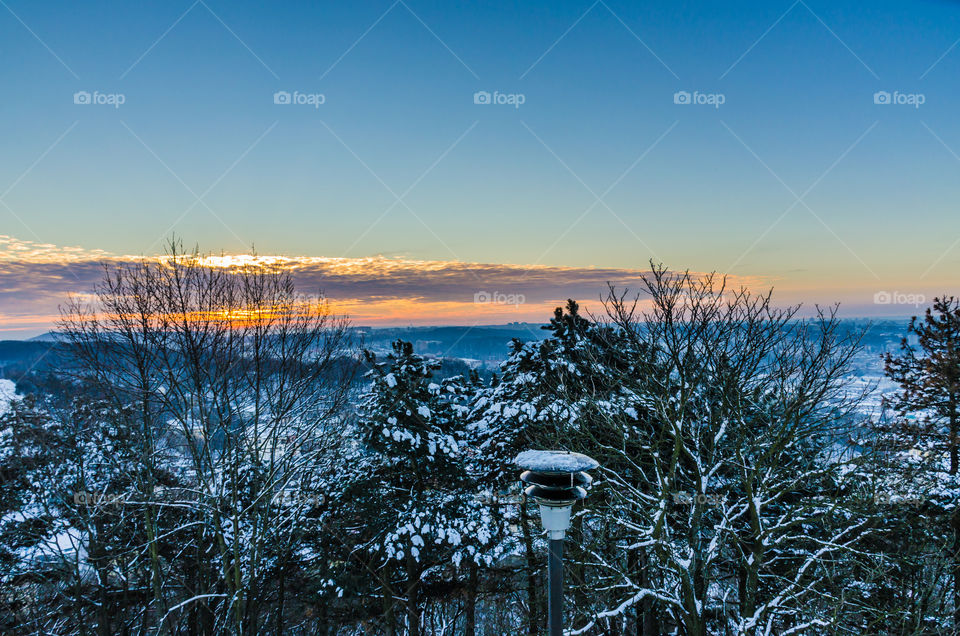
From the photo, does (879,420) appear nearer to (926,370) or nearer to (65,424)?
(926,370)

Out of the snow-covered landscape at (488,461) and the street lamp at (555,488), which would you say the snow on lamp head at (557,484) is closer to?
the street lamp at (555,488)

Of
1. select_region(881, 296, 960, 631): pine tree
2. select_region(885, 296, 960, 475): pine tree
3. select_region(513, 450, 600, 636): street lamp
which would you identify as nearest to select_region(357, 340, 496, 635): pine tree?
select_region(513, 450, 600, 636): street lamp

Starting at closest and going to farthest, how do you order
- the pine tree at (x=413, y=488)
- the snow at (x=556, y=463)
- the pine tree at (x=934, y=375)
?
the snow at (x=556, y=463), the pine tree at (x=934, y=375), the pine tree at (x=413, y=488)

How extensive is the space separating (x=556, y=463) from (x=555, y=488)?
18cm

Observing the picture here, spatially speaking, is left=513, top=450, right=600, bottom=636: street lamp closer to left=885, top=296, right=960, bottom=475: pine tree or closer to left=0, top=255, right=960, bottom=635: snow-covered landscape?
left=0, top=255, right=960, bottom=635: snow-covered landscape

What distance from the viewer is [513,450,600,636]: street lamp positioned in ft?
10.3

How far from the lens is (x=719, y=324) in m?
8.56

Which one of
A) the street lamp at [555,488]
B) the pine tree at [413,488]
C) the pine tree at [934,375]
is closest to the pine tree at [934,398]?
the pine tree at [934,375]

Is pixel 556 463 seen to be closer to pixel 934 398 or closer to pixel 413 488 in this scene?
pixel 413 488

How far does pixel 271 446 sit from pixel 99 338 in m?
3.75

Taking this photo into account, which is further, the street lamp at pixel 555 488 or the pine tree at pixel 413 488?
the pine tree at pixel 413 488

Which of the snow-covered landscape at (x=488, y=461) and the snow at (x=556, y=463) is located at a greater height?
the snow at (x=556, y=463)

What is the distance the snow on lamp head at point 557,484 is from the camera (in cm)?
314

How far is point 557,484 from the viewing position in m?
3.21
